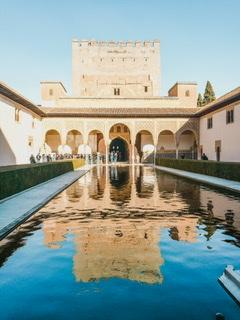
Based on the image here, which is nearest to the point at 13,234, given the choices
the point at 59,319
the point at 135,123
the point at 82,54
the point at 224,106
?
the point at 59,319

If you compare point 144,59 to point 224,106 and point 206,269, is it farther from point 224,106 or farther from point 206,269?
point 206,269

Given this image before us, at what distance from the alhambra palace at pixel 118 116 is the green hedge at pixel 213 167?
15.1ft

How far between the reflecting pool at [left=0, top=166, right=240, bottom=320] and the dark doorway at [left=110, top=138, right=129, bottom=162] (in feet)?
142

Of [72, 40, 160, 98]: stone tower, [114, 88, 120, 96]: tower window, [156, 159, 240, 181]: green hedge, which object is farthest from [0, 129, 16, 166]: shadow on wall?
[114, 88, 120, 96]: tower window

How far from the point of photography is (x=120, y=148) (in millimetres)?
53406

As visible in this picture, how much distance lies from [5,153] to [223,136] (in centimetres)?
1940

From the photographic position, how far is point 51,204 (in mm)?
11164

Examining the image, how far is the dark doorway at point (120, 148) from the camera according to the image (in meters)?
52.7

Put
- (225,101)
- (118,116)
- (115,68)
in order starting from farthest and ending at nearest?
(115,68), (118,116), (225,101)

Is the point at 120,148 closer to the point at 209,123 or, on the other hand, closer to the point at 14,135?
the point at 209,123

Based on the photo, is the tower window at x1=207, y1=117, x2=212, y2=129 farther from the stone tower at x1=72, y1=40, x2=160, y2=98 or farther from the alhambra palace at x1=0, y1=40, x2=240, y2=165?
the stone tower at x1=72, y1=40, x2=160, y2=98

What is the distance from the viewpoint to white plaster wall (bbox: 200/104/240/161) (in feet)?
96.6

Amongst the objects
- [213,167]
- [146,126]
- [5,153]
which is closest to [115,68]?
[146,126]

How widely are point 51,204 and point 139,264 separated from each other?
6.53m
